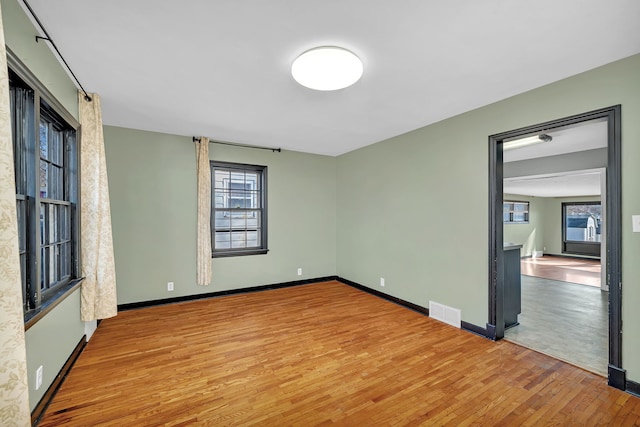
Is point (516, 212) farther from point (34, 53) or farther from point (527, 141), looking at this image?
point (34, 53)

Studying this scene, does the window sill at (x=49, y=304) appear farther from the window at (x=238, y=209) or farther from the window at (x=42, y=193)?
the window at (x=238, y=209)

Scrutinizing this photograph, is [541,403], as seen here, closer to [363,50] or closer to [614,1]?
[614,1]

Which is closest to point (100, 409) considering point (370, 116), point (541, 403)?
point (541, 403)

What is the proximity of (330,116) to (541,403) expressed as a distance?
10.5ft

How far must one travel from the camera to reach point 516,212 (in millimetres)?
9453

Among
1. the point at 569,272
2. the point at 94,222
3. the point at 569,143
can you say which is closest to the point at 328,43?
the point at 94,222

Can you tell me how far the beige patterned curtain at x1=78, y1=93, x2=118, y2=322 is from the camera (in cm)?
256

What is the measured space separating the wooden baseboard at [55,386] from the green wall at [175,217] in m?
1.26

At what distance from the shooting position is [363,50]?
1.94m

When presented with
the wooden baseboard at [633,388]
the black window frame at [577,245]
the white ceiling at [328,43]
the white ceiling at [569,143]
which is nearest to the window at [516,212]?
the black window frame at [577,245]

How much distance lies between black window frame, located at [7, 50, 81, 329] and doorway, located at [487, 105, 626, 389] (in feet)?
12.4

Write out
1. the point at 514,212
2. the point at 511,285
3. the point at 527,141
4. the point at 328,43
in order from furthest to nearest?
1. the point at 514,212
2. the point at 527,141
3. the point at 511,285
4. the point at 328,43

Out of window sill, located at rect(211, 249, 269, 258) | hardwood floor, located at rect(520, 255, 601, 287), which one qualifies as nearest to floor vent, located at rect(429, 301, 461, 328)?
window sill, located at rect(211, 249, 269, 258)

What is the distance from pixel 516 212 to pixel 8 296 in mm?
11702
